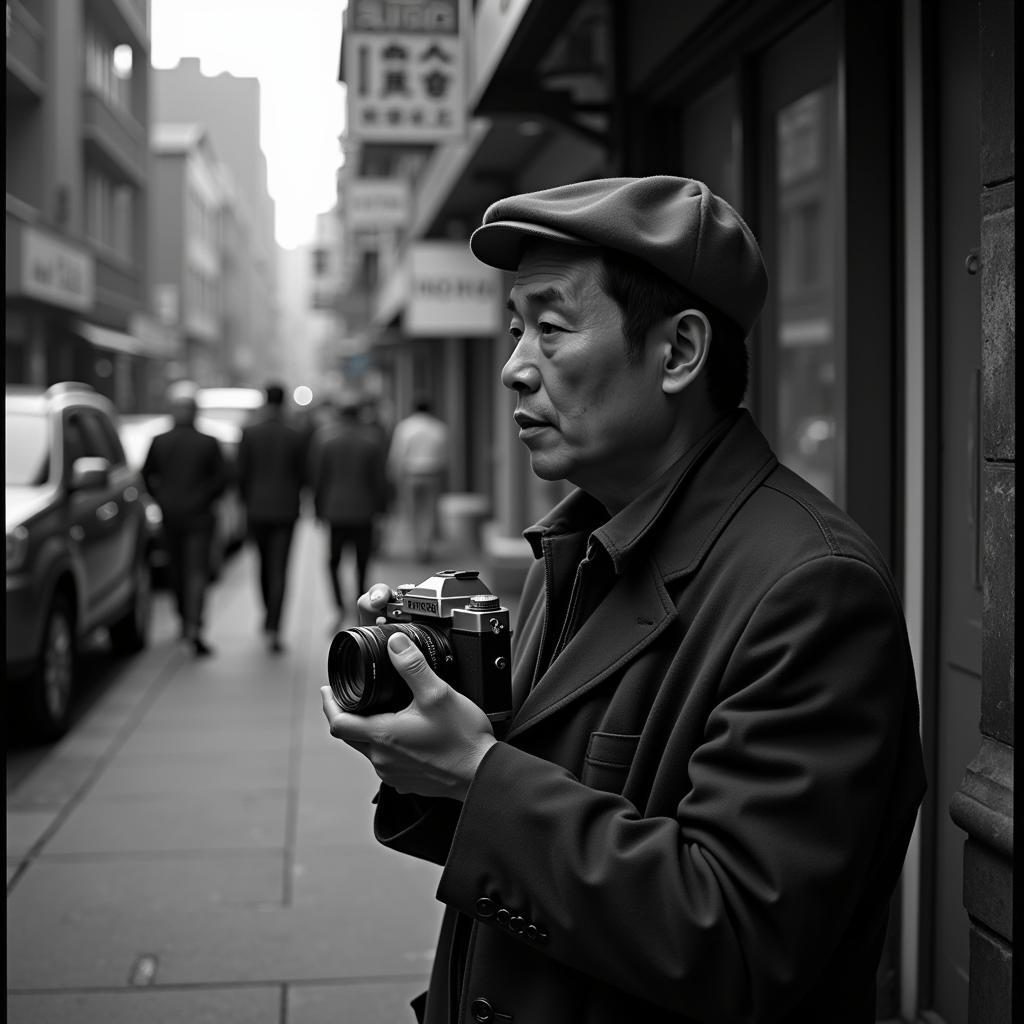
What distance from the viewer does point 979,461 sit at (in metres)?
3.28

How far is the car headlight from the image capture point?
7289 millimetres

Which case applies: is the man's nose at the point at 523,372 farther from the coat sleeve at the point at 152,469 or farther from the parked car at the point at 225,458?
the parked car at the point at 225,458

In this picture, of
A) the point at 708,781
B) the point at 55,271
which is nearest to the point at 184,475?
the point at 708,781

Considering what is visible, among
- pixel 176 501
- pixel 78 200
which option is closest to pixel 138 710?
pixel 176 501

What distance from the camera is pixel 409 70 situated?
10320 mm

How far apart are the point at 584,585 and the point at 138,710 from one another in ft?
24.5

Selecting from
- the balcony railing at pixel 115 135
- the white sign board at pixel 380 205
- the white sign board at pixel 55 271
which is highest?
the balcony railing at pixel 115 135

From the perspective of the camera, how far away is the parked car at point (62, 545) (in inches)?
295

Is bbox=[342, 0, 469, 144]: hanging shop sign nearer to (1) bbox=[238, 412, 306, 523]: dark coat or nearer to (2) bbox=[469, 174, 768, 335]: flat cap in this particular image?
(1) bbox=[238, 412, 306, 523]: dark coat

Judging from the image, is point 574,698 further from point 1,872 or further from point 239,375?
point 239,375

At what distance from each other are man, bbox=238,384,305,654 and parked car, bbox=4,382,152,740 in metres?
0.86

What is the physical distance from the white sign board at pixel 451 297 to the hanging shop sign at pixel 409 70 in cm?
453

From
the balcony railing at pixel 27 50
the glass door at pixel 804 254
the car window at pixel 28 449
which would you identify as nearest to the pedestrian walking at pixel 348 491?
the car window at pixel 28 449

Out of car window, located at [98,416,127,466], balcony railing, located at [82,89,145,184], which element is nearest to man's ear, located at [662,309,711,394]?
car window, located at [98,416,127,466]
